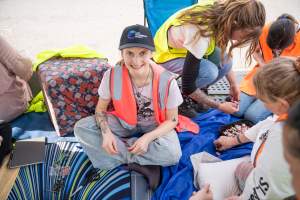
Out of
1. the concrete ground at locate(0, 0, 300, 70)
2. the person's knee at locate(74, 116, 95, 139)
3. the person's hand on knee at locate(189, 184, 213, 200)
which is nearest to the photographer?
the person's hand on knee at locate(189, 184, 213, 200)

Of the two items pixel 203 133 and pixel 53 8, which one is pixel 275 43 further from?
pixel 53 8

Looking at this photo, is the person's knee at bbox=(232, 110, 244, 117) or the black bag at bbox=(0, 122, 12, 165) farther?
the person's knee at bbox=(232, 110, 244, 117)

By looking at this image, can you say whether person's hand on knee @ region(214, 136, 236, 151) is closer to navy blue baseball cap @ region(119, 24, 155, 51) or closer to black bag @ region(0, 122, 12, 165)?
navy blue baseball cap @ region(119, 24, 155, 51)

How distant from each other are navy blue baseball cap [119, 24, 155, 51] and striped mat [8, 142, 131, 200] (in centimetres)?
64

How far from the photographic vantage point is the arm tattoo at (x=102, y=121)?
64.5 inches

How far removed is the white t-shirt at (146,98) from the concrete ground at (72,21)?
1432mm

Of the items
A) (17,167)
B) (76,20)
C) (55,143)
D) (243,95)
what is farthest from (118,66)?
(76,20)

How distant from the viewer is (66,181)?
1632 mm

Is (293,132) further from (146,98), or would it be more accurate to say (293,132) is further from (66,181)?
(66,181)

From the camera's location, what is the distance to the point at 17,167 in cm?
166

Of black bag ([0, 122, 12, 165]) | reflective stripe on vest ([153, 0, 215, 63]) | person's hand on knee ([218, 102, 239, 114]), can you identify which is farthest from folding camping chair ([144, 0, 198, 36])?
black bag ([0, 122, 12, 165])

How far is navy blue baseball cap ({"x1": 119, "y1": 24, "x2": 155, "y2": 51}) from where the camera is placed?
1.46m

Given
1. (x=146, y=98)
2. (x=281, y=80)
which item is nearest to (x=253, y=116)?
(x=146, y=98)

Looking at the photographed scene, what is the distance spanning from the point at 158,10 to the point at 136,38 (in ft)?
3.74
